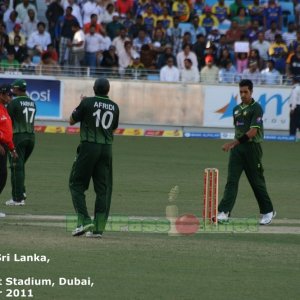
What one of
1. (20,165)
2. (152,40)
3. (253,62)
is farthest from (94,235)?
(152,40)

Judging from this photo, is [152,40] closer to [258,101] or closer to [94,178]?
[258,101]

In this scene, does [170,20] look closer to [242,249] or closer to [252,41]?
[252,41]

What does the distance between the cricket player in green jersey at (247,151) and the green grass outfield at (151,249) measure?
0.57m

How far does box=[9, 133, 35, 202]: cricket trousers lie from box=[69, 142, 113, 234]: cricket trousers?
383 cm

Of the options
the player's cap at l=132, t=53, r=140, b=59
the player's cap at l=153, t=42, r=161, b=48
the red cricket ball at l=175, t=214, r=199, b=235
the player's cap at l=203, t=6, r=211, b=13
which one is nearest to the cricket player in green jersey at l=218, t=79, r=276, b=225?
the red cricket ball at l=175, t=214, r=199, b=235

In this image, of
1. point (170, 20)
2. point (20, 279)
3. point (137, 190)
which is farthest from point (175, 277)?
point (170, 20)

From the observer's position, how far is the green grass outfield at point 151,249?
37.2ft

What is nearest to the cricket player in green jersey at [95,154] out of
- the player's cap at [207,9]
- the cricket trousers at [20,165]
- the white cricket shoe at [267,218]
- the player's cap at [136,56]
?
the white cricket shoe at [267,218]

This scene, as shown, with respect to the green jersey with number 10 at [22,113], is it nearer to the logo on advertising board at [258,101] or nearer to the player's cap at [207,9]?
the logo on advertising board at [258,101]

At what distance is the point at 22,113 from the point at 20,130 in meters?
0.29

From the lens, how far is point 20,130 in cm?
1884

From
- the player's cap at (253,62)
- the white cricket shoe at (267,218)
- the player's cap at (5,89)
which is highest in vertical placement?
the player's cap at (5,89)

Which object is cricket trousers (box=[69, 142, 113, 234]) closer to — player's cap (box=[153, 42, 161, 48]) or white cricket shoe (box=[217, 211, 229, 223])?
white cricket shoe (box=[217, 211, 229, 223])

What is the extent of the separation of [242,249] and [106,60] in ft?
64.8
